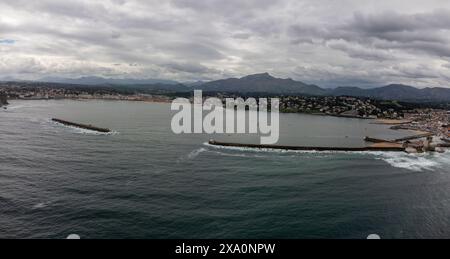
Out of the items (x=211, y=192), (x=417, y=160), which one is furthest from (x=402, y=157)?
(x=211, y=192)

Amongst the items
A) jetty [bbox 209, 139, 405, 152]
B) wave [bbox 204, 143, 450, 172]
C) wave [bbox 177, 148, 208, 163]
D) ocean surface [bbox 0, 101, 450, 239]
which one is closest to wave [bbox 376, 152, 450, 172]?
wave [bbox 204, 143, 450, 172]

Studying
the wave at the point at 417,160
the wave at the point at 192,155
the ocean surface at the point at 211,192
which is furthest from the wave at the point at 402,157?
the wave at the point at 192,155

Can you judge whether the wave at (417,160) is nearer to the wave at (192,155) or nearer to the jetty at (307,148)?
the jetty at (307,148)

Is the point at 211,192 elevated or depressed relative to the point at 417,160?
elevated

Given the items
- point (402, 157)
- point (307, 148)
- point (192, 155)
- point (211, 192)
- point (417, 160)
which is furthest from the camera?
point (307, 148)

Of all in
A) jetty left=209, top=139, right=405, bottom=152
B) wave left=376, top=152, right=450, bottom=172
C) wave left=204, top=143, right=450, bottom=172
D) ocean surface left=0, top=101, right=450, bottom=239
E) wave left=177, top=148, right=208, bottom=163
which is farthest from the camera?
jetty left=209, top=139, right=405, bottom=152

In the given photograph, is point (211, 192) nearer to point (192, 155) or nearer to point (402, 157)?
point (192, 155)

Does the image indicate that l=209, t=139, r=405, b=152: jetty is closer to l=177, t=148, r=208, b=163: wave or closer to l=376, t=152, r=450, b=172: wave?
l=376, t=152, r=450, b=172: wave
